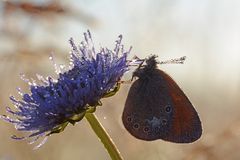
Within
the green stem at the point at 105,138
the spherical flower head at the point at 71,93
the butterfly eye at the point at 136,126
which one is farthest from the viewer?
the butterfly eye at the point at 136,126

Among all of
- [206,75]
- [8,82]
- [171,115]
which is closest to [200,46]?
[206,75]

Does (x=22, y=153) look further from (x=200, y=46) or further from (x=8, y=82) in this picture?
(x=200, y=46)

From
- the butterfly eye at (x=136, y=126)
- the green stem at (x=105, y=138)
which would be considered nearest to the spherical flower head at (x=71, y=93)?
the green stem at (x=105, y=138)

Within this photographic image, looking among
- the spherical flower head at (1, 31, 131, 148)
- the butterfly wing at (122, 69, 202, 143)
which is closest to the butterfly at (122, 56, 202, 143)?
the butterfly wing at (122, 69, 202, 143)

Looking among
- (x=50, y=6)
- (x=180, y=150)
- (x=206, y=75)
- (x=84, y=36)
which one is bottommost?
(x=206, y=75)

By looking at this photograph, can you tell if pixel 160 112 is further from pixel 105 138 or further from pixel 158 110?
pixel 105 138

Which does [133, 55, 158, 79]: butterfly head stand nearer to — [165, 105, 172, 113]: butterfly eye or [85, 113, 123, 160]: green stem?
[165, 105, 172, 113]: butterfly eye

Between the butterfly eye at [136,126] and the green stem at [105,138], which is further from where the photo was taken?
the butterfly eye at [136,126]

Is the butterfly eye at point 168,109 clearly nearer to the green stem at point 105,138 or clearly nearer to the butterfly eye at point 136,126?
the butterfly eye at point 136,126
